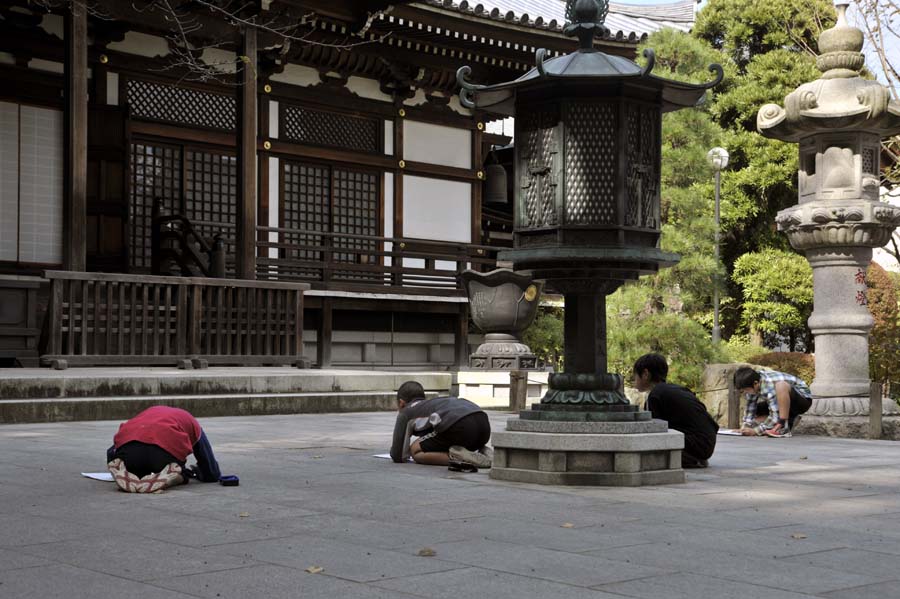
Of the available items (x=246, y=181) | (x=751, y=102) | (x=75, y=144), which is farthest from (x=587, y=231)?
(x=751, y=102)

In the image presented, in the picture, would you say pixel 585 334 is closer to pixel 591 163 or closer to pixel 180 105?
pixel 591 163

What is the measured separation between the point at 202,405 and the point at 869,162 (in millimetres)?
8238

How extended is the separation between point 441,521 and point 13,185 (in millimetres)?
13186

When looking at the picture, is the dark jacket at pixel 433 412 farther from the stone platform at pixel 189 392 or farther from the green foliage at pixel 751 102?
the green foliage at pixel 751 102

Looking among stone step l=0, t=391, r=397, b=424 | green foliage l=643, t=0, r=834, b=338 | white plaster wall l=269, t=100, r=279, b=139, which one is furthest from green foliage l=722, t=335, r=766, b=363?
white plaster wall l=269, t=100, r=279, b=139

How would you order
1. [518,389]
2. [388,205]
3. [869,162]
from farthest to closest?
[388,205], [518,389], [869,162]

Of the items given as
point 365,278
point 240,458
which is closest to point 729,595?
point 240,458

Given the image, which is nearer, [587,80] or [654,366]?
[587,80]

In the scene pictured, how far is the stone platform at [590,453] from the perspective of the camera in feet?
25.6

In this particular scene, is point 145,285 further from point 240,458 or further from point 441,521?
point 441,521

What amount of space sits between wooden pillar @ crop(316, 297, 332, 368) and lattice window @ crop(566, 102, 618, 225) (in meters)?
12.4

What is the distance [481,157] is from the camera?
76.0ft

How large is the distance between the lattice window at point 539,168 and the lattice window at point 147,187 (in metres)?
11.1

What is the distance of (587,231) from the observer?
27.0ft
